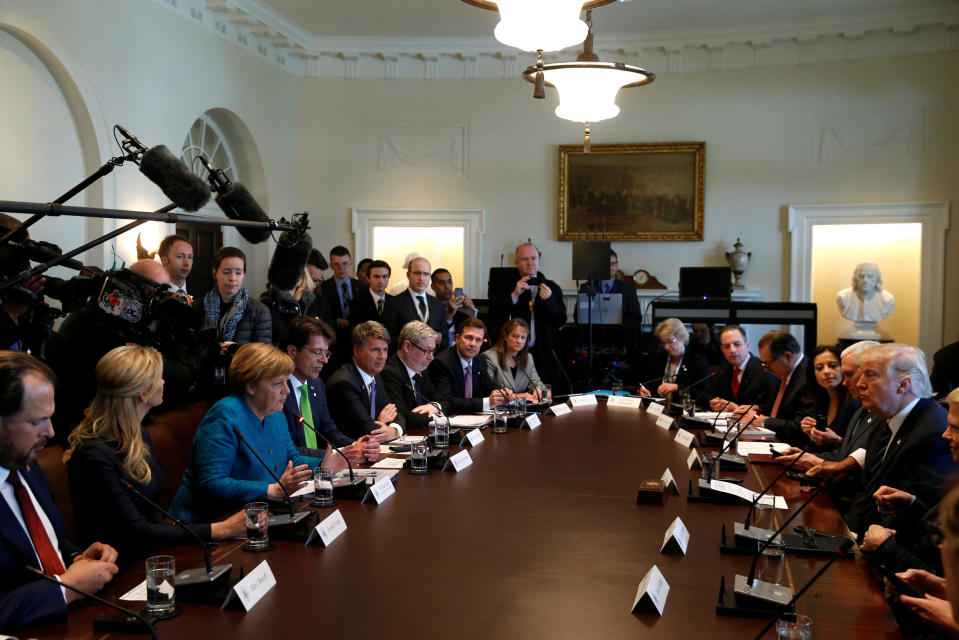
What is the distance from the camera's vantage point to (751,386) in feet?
16.8

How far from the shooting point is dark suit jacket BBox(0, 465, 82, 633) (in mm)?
1642

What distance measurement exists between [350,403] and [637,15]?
5.82 metres

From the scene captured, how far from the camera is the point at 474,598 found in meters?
1.82

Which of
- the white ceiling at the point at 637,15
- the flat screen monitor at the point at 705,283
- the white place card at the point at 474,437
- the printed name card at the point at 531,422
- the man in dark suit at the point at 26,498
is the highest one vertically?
the white ceiling at the point at 637,15

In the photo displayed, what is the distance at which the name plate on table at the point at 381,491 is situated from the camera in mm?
2600

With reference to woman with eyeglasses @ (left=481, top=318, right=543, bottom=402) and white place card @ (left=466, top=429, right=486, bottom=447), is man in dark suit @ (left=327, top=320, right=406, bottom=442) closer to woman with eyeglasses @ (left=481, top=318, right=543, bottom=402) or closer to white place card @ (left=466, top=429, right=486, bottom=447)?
white place card @ (left=466, top=429, right=486, bottom=447)

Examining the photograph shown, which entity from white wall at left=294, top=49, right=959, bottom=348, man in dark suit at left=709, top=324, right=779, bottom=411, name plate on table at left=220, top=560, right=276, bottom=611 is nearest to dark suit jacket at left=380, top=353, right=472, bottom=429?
man in dark suit at left=709, top=324, right=779, bottom=411

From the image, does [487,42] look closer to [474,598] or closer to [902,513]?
[902,513]

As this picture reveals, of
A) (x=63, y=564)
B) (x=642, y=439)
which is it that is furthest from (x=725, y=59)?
(x=63, y=564)

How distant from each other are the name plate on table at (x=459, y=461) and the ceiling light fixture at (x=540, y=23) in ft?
4.89

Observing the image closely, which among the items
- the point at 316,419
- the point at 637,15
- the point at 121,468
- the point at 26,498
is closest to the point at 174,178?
the point at 26,498

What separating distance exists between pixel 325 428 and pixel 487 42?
6.26 m

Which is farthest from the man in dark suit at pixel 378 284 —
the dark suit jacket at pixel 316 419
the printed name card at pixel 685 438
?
the printed name card at pixel 685 438

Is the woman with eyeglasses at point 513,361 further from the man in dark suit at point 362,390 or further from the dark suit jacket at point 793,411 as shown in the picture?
the dark suit jacket at point 793,411
